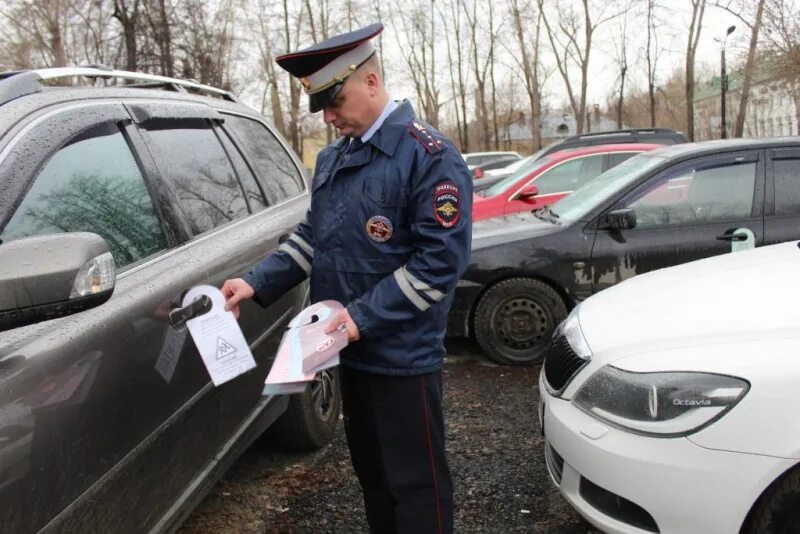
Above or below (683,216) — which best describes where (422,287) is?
above

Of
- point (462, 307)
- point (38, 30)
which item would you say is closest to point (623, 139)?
point (462, 307)

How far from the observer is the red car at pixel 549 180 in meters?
7.94

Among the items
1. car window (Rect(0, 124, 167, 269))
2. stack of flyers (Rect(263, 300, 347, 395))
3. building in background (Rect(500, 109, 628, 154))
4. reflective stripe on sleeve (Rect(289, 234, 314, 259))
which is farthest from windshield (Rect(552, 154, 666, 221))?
building in background (Rect(500, 109, 628, 154))

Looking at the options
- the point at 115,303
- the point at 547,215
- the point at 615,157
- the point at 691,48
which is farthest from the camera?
the point at 691,48

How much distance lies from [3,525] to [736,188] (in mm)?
4740

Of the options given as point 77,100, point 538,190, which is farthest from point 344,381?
point 538,190

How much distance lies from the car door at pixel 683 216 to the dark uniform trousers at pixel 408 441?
2945 millimetres

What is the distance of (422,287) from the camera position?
1903 mm

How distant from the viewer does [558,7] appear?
35281 mm

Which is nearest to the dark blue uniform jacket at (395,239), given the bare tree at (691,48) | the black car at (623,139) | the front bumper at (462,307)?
the front bumper at (462,307)

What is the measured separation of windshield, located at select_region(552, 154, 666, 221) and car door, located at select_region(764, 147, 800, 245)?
743 mm

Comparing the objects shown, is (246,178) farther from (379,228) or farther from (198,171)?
(379,228)

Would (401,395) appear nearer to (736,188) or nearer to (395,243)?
(395,243)

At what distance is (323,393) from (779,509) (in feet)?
7.13
